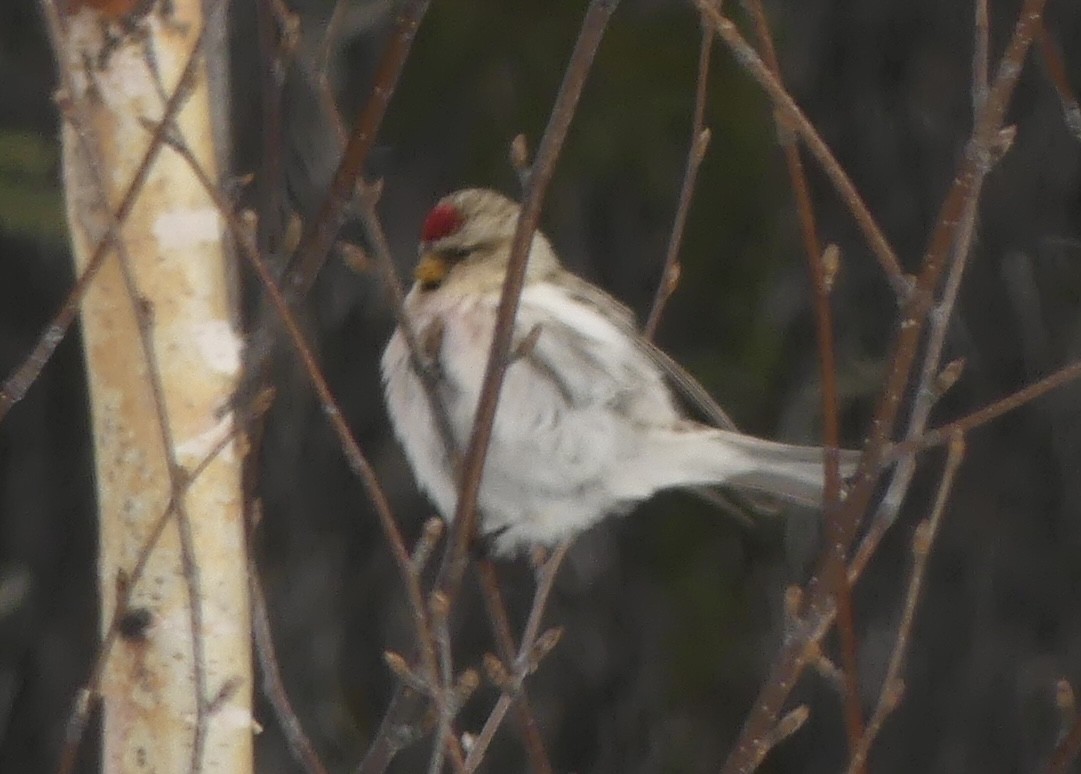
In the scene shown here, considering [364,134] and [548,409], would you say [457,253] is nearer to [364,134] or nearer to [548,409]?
[548,409]

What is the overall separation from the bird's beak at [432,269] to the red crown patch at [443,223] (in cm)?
3

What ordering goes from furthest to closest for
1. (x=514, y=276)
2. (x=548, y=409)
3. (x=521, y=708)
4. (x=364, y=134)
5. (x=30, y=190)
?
(x=30, y=190), (x=548, y=409), (x=521, y=708), (x=364, y=134), (x=514, y=276)

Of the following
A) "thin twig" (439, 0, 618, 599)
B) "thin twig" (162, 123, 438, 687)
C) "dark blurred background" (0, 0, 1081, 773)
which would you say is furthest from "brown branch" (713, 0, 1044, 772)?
"dark blurred background" (0, 0, 1081, 773)

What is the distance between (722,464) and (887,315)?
4.35 feet

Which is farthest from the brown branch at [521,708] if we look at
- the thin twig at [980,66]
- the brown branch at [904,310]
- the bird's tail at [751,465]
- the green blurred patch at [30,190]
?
the green blurred patch at [30,190]

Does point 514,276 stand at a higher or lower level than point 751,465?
higher

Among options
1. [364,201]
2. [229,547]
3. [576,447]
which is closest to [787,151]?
[364,201]

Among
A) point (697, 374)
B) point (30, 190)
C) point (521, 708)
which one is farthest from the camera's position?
point (697, 374)

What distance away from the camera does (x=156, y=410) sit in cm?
232

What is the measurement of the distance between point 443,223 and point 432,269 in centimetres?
8

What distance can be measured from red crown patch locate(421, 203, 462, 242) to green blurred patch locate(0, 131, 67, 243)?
2.67 feet

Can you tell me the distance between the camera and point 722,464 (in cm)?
326

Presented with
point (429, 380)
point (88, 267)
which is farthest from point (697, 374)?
point (88, 267)

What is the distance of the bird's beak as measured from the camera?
321 centimetres
